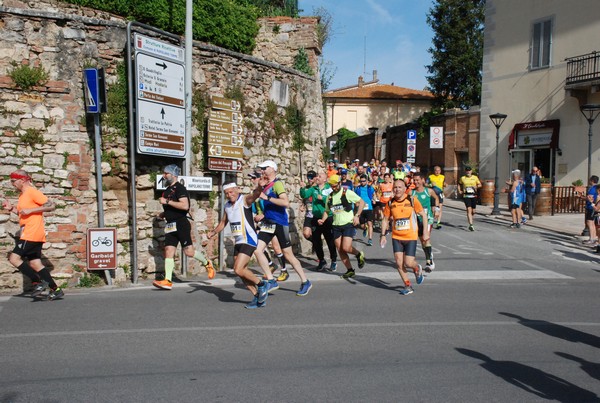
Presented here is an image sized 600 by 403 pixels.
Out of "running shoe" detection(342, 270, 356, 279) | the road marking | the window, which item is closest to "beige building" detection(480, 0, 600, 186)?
the window

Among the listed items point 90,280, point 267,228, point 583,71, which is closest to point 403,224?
point 267,228

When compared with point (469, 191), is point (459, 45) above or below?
above

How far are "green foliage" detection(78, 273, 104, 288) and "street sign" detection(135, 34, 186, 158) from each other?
7.28ft

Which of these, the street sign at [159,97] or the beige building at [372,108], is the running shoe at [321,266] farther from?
the beige building at [372,108]

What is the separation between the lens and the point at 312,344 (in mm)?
6141

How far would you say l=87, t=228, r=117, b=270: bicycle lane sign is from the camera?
9.42 meters

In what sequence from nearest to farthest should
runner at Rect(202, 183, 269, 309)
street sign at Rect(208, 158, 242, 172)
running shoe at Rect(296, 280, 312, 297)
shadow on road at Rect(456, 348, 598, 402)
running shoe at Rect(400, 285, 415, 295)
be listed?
shadow on road at Rect(456, 348, 598, 402) → runner at Rect(202, 183, 269, 309) → running shoe at Rect(296, 280, 312, 297) → running shoe at Rect(400, 285, 415, 295) → street sign at Rect(208, 158, 242, 172)

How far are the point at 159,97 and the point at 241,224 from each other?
139 inches

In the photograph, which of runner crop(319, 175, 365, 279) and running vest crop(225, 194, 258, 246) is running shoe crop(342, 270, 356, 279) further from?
running vest crop(225, 194, 258, 246)

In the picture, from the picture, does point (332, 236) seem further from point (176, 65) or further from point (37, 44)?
point (37, 44)

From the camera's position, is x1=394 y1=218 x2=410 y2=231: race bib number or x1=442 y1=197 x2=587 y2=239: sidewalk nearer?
x1=394 y1=218 x2=410 y2=231: race bib number

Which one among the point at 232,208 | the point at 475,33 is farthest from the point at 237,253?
the point at 475,33

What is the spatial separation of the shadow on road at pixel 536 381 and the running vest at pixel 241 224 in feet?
11.3

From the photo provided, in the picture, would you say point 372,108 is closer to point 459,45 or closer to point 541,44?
point 459,45
